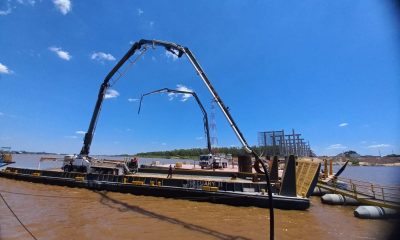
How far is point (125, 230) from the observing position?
13.0 meters

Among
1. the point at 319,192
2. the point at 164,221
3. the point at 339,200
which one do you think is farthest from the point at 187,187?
the point at 319,192

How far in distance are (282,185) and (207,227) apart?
7.36 meters

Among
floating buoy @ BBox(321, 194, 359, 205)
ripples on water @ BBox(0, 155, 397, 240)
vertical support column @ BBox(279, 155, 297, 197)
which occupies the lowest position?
ripples on water @ BBox(0, 155, 397, 240)

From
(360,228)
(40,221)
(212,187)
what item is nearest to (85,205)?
(40,221)

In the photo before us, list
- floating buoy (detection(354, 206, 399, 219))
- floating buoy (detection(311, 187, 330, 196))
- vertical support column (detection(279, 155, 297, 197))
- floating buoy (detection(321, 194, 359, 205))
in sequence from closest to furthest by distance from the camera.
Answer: floating buoy (detection(354, 206, 399, 219)) < vertical support column (detection(279, 155, 297, 197)) < floating buoy (detection(321, 194, 359, 205)) < floating buoy (detection(311, 187, 330, 196))

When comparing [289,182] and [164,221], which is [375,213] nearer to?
[289,182]

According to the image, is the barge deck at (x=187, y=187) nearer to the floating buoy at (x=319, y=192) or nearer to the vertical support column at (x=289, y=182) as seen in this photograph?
the vertical support column at (x=289, y=182)

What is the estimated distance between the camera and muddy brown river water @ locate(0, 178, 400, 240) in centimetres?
1259

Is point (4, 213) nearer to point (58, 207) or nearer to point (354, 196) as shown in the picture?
point (58, 207)

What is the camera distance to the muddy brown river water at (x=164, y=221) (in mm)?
12586

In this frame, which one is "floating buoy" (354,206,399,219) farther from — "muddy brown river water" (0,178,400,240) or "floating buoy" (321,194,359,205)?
"floating buoy" (321,194,359,205)

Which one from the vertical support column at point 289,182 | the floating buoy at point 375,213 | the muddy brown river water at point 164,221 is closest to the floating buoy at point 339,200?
the muddy brown river water at point 164,221

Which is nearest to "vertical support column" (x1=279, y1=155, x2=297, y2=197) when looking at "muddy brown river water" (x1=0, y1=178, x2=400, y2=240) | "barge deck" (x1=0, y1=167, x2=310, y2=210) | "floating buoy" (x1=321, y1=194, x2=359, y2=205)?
"barge deck" (x1=0, y1=167, x2=310, y2=210)

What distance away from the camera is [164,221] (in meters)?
14.9
